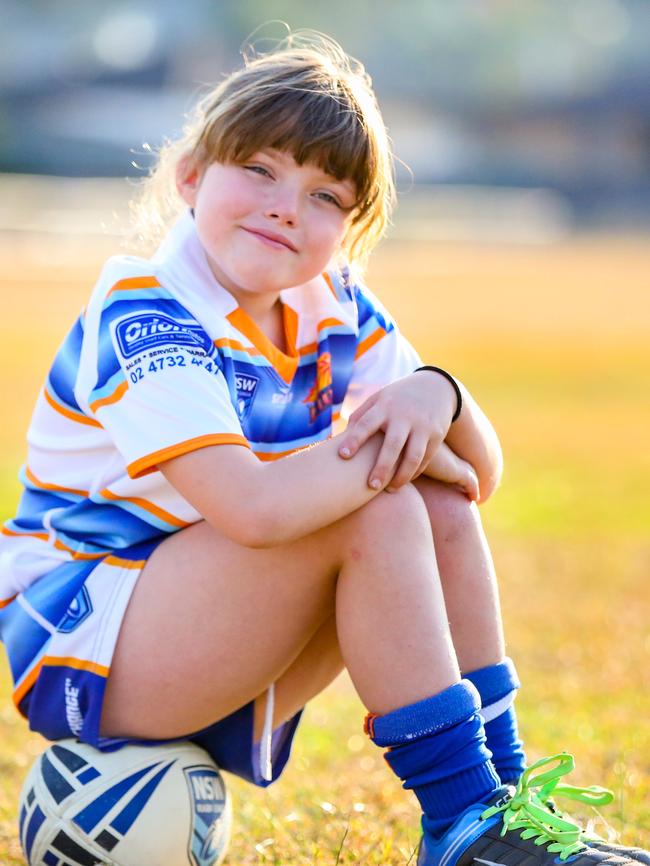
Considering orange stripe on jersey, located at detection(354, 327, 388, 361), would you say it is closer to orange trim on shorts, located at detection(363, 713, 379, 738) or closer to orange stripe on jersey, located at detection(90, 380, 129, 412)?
orange stripe on jersey, located at detection(90, 380, 129, 412)

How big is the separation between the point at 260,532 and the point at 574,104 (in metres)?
71.8

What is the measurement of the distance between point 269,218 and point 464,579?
801 millimetres

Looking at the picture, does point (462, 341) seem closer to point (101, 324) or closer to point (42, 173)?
point (101, 324)

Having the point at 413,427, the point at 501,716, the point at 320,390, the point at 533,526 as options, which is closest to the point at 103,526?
the point at 320,390

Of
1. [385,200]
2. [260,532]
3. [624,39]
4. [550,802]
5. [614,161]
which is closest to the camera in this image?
[260,532]

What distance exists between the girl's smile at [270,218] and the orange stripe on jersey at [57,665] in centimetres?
80

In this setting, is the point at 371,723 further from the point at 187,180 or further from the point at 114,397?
the point at 187,180

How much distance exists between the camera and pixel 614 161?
6181 cm

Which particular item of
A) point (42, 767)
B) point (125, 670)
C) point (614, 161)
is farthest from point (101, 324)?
point (614, 161)

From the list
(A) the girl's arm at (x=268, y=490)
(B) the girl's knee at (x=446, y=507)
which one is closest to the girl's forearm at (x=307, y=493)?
(A) the girl's arm at (x=268, y=490)

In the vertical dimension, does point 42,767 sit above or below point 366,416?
below

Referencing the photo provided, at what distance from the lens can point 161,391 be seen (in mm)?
2621

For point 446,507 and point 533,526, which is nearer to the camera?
point 446,507

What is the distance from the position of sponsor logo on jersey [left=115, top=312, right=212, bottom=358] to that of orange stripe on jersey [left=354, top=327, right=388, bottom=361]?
53 centimetres
